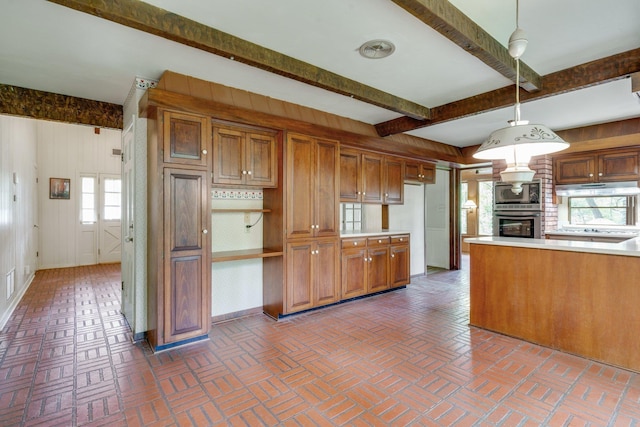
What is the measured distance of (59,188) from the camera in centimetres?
678

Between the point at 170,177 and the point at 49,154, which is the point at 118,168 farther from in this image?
the point at 170,177

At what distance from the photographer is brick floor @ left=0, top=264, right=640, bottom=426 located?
6.40 feet

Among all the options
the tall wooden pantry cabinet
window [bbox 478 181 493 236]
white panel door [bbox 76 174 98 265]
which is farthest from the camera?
window [bbox 478 181 493 236]

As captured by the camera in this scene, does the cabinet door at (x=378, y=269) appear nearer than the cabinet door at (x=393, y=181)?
Yes

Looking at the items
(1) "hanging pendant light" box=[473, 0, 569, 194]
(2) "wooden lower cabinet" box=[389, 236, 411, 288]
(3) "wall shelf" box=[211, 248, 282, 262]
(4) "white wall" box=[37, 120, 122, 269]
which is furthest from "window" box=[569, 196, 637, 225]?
(4) "white wall" box=[37, 120, 122, 269]

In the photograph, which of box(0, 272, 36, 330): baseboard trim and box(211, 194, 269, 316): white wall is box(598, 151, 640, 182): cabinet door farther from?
box(0, 272, 36, 330): baseboard trim

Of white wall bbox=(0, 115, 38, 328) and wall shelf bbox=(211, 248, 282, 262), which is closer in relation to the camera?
wall shelf bbox=(211, 248, 282, 262)

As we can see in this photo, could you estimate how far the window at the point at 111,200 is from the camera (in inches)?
291

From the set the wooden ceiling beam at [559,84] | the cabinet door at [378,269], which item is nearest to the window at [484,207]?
the cabinet door at [378,269]

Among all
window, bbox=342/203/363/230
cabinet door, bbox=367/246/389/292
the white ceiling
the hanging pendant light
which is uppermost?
the white ceiling

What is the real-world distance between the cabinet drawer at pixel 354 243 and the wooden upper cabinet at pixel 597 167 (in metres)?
3.75

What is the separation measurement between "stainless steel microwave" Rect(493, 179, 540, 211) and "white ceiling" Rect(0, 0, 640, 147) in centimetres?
185

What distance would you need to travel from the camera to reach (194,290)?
2.98 metres

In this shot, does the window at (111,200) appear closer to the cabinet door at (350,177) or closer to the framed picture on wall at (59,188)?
the framed picture on wall at (59,188)
